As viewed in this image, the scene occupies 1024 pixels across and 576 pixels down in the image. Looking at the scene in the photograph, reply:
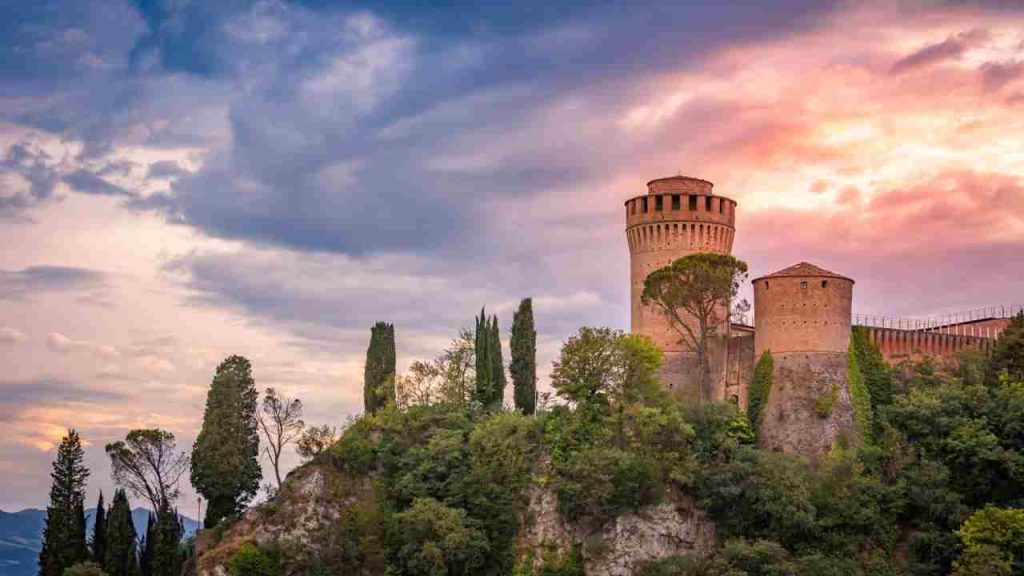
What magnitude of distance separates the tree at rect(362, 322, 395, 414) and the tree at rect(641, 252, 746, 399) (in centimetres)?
1677

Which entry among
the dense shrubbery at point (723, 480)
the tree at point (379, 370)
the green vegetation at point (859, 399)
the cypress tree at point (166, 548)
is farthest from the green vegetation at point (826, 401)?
the cypress tree at point (166, 548)

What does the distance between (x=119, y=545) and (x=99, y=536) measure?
7.04ft

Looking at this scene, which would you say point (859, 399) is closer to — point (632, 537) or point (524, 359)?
point (632, 537)

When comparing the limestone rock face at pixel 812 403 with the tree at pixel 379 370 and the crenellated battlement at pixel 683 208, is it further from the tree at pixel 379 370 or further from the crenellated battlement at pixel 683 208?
the tree at pixel 379 370

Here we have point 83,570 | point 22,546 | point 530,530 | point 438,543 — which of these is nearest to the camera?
point 438,543

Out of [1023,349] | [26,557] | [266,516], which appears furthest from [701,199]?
[26,557]

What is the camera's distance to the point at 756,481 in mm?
54281

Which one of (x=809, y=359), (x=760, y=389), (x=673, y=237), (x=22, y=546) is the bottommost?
(x=22, y=546)

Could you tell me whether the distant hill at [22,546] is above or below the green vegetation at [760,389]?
below

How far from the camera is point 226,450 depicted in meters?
63.8

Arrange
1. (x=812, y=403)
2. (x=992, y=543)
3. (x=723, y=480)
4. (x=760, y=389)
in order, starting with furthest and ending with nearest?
(x=760, y=389)
(x=812, y=403)
(x=723, y=480)
(x=992, y=543)

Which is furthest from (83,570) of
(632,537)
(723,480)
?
(723,480)

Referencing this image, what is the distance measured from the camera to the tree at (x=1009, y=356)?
59406 millimetres

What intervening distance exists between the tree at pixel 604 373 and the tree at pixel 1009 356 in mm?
17060
